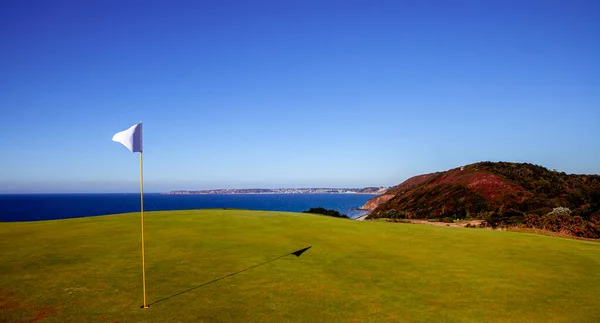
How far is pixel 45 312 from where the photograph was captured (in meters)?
8.12

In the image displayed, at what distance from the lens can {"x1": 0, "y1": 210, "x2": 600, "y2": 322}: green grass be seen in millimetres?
8203

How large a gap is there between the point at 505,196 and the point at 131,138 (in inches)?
2354

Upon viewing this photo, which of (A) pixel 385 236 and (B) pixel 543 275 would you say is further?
(A) pixel 385 236

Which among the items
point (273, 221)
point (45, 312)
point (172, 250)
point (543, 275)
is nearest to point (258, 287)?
point (45, 312)

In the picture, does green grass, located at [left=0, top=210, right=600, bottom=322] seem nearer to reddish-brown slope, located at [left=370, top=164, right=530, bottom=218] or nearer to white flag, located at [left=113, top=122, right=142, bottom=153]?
white flag, located at [left=113, top=122, right=142, bottom=153]

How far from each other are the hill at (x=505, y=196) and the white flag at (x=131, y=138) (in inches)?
1160

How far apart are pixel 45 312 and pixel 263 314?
4.89 metres

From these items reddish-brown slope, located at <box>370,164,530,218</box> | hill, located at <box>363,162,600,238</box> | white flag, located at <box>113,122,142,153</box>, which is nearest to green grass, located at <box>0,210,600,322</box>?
white flag, located at <box>113,122,142,153</box>

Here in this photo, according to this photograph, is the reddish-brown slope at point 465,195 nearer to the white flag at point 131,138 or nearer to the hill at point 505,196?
the hill at point 505,196

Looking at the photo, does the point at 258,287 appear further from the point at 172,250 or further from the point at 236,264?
the point at 172,250

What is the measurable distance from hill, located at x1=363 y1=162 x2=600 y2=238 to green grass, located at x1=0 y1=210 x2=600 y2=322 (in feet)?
61.7

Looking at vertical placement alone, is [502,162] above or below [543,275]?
above

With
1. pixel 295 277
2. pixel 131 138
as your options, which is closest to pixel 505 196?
pixel 295 277

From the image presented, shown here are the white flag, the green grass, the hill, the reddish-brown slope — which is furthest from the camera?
the reddish-brown slope
